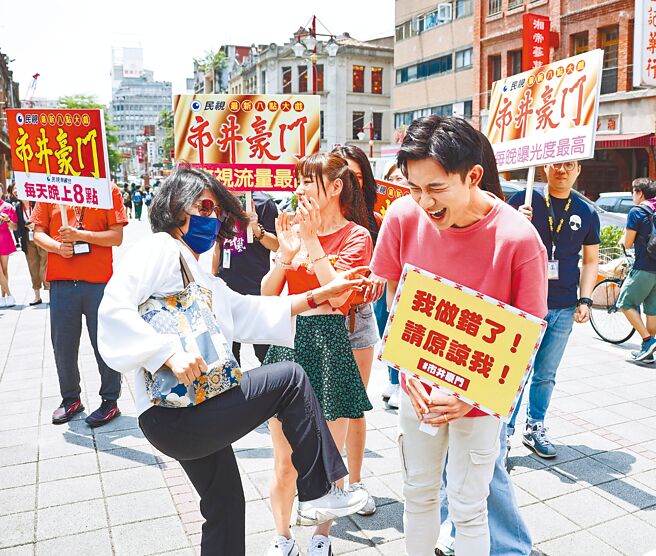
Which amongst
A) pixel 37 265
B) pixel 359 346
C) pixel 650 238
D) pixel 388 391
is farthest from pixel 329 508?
pixel 37 265

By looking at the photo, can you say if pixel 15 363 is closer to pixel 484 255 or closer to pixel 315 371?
pixel 315 371

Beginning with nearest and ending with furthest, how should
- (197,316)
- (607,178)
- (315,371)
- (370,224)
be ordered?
(197,316) < (315,371) < (370,224) < (607,178)

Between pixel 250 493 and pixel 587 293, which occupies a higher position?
pixel 587 293

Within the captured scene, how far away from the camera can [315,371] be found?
3107mm

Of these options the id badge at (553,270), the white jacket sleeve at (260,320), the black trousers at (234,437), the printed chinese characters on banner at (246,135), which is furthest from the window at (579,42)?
the black trousers at (234,437)

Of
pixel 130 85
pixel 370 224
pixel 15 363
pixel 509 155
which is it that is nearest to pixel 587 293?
pixel 509 155

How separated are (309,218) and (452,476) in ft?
4.14

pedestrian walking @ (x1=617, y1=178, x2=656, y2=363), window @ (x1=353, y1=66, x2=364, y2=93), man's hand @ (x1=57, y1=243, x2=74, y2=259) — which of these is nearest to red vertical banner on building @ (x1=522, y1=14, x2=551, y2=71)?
pedestrian walking @ (x1=617, y1=178, x2=656, y2=363)

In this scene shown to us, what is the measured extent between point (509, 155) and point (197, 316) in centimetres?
289

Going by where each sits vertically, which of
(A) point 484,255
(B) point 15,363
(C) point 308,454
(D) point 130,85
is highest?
(D) point 130,85

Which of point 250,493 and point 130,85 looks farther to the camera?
point 130,85

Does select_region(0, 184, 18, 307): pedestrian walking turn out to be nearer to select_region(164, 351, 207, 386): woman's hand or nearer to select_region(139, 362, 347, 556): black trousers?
select_region(139, 362, 347, 556): black trousers

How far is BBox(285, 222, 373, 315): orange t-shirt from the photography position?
10.2ft

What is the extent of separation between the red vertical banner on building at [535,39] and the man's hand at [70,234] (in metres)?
21.0
